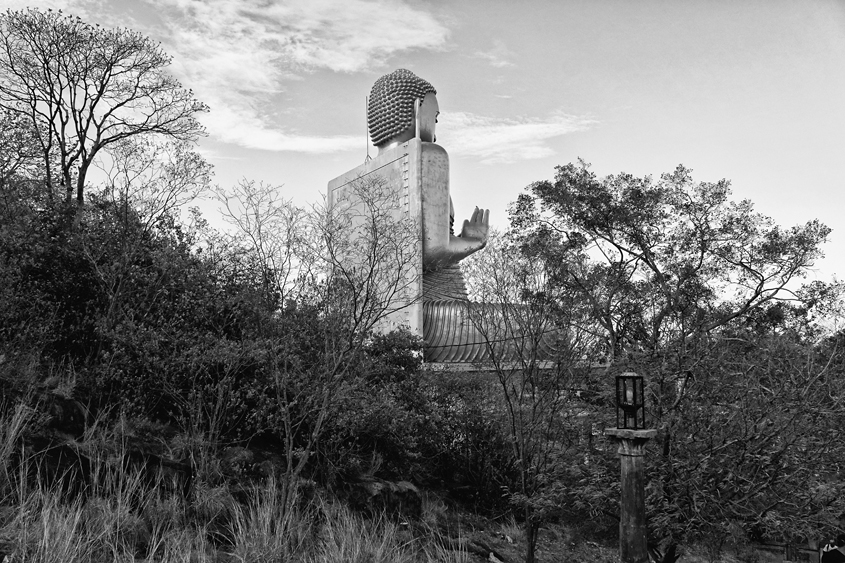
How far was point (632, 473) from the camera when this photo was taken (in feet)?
15.7

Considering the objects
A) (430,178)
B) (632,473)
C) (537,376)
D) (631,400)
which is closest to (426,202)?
(430,178)

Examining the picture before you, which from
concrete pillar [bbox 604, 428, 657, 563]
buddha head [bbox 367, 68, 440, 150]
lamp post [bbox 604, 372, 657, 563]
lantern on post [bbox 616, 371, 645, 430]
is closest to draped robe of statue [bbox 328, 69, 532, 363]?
buddha head [bbox 367, 68, 440, 150]

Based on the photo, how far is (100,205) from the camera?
7660mm

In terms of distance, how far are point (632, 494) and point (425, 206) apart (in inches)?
340

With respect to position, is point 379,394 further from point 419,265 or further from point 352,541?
point 419,265

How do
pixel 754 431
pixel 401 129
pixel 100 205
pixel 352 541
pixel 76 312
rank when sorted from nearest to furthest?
1. pixel 352 541
2. pixel 754 431
3. pixel 76 312
4. pixel 100 205
5. pixel 401 129

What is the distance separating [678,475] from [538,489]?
76.0 inches

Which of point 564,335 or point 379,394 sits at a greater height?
point 564,335

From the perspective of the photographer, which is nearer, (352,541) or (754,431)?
(352,541)

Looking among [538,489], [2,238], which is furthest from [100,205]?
[538,489]

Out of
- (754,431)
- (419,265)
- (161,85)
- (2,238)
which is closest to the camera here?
(754,431)

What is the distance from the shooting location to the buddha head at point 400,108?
13.7m

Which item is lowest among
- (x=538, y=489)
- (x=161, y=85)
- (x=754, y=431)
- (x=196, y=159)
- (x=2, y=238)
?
(x=538, y=489)

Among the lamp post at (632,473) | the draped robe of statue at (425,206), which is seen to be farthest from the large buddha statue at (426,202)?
the lamp post at (632,473)
